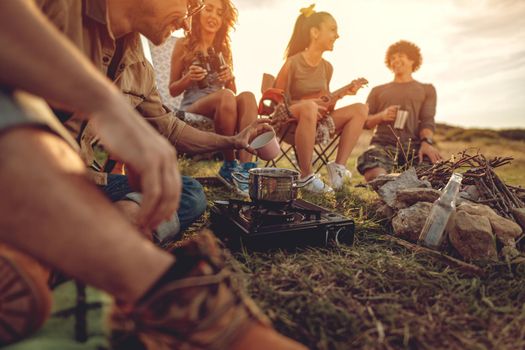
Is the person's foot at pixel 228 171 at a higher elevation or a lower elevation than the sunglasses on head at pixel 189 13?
lower

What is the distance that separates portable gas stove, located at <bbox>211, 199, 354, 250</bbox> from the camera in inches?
73.2

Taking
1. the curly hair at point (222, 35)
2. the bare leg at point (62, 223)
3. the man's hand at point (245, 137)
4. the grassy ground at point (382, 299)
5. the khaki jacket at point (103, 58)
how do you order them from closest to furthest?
the bare leg at point (62, 223) < the grassy ground at point (382, 299) < the khaki jacket at point (103, 58) < the man's hand at point (245, 137) < the curly hair at point (222, 35)

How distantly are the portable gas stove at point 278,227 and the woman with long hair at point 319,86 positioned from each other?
7.55 feet

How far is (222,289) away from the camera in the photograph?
0.93m

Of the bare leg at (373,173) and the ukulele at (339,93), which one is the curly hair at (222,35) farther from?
the bare leg at (373,173)

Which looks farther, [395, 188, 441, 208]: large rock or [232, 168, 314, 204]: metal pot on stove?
[395, 188, 441, 208]: large rock

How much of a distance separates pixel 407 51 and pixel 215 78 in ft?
A: 11.9

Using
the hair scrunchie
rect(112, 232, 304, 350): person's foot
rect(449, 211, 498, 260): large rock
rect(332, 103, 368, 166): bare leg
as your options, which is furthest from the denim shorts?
the hair scrunchie

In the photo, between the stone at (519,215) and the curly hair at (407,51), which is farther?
the curly hair at (407,51)

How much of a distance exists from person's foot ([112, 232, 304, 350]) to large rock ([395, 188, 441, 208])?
6.32ft

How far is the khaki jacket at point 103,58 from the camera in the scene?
1.50m

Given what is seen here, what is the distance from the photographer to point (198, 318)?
87 cm

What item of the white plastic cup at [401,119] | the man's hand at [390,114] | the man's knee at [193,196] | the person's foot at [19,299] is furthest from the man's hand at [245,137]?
the man's hand at [390,114]

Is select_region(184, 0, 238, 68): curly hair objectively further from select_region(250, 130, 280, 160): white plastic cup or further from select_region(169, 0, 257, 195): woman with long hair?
select_region(250, 130, 280, 160): white plastic cup
